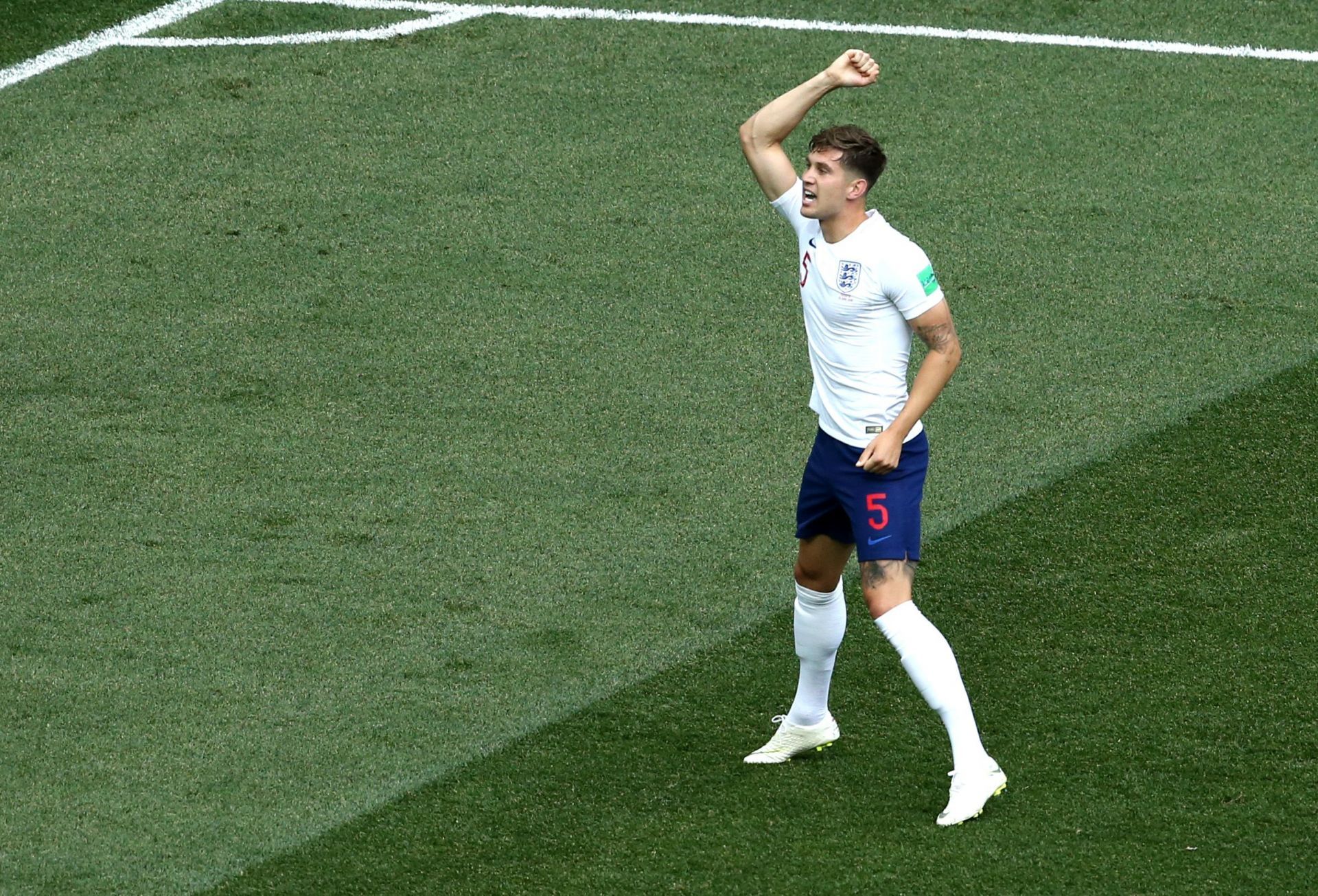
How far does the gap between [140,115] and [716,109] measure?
3.44 metres

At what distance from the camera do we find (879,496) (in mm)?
5406

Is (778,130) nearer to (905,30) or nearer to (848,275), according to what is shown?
(848,275)

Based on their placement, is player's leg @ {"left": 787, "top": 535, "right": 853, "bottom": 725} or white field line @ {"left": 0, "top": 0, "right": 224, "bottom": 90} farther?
white field line @ {"left": 0, "top": 0, "right": 224, "bottom": 90}

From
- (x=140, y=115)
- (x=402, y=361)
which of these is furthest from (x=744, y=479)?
(x=140, y=115)

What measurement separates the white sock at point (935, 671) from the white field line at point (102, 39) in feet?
27.8

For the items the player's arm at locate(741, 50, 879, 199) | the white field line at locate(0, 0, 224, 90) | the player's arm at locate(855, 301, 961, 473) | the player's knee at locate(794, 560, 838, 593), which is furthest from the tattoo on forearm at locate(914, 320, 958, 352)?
the white field line at locate(0, 0, 224, 90)

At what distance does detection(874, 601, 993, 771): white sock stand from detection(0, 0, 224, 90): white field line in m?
8.47

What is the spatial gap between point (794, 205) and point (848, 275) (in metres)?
0.41

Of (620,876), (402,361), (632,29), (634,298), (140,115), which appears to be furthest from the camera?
(632,29)

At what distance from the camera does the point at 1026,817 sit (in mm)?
5500

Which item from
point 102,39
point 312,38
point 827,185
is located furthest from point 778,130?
point 102,39

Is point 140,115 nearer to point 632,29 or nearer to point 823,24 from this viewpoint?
point 632,29

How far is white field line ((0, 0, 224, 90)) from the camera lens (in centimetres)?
1212

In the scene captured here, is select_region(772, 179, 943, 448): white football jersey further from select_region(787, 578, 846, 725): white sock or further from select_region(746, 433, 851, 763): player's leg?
select_region(787, 578, 846, 725): white sock
